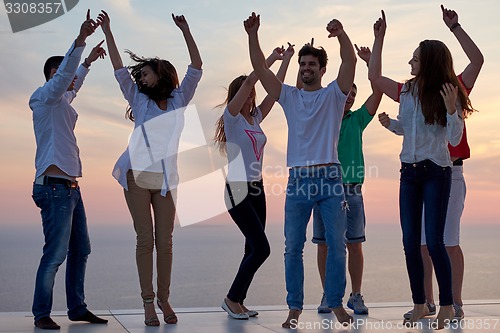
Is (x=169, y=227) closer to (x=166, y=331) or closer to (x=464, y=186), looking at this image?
(x=166, y=331)

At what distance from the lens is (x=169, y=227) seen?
4.68 m

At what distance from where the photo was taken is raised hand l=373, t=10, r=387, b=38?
4609mm

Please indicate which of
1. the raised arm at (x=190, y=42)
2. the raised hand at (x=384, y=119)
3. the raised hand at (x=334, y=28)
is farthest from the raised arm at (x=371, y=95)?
the raised arm at (x=190, y=42)

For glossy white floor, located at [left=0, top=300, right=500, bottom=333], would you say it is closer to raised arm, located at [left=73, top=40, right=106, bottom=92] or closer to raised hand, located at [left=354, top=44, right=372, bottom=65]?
raised arm, located at [left=73, top=40, right=106, bottom=92]

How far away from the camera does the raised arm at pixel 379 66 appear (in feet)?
15.1

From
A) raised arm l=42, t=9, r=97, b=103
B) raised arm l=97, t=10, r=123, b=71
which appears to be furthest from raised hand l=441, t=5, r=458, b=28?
raised arm l=42, t=9, r=97, b=103

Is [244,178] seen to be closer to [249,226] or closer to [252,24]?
[249,226]

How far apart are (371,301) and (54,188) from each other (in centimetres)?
261

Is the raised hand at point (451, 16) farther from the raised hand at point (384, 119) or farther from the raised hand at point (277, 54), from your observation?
the raised hand at point (277, 54)

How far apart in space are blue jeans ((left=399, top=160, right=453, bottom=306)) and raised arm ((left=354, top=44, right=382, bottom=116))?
73cm

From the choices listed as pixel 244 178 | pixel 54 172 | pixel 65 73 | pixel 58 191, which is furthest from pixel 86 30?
pixel 244 178

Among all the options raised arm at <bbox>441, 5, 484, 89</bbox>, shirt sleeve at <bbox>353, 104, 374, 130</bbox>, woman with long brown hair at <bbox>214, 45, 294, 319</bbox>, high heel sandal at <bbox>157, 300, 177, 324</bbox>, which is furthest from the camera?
shirt sleeve at <bbox>353, 104, 374, 130</bbox>

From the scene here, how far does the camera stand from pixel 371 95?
5.14m

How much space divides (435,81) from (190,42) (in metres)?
1.53
